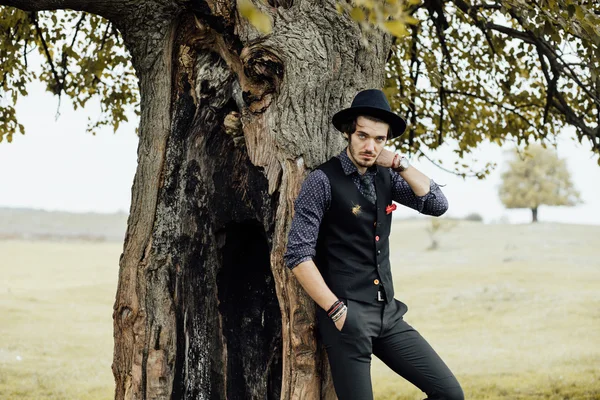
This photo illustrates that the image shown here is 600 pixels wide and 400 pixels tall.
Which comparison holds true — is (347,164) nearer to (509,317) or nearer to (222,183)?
(222,183)

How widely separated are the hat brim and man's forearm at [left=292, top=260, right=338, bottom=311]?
1097 millimetres

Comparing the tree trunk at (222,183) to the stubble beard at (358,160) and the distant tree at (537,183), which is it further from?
the distant tree at (537,183)

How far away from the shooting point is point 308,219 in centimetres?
477

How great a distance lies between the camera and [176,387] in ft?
21.3

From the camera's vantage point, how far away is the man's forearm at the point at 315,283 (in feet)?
15.4

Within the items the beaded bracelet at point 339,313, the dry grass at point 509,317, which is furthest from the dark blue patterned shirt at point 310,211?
the dry grass at point 509,317

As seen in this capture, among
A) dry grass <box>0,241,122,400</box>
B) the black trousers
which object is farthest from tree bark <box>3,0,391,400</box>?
dry grass <box>0,241,122,400</box>

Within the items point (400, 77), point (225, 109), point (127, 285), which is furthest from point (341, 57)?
point (400, 77)

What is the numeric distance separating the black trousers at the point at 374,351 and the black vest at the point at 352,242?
0.46ft

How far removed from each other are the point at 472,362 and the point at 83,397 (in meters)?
8.92

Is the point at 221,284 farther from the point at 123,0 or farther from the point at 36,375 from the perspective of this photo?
the point at 36,375

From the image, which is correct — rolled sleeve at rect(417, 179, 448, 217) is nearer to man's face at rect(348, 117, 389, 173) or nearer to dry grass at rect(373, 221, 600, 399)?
man's face at rect(348, 117, 389, 173)

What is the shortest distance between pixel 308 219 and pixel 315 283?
16.8 inches

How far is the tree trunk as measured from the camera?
230 inches
